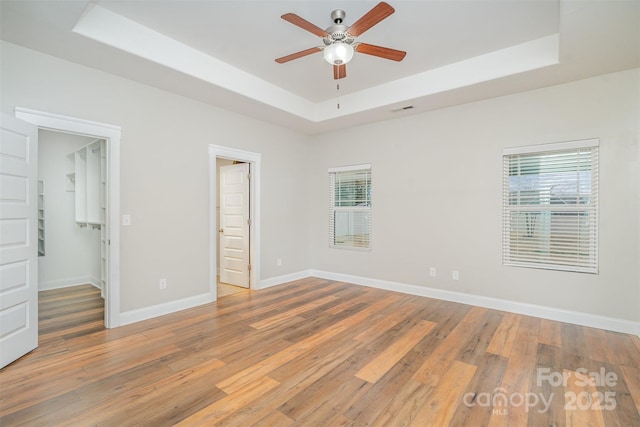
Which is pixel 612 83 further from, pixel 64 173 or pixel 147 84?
pixel 64 173

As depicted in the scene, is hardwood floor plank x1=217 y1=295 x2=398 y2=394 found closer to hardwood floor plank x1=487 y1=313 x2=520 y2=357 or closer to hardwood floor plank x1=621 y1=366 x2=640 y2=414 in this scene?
hardwood floor plank x1=487 y1=313 x2=520 y2=357

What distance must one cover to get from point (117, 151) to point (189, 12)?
1.71 m

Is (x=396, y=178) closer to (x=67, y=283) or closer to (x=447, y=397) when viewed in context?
(x=447, y=397)

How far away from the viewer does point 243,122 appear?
4816mm

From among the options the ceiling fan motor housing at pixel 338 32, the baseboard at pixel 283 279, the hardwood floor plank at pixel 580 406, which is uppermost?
the ceiling fan motor housing at pixel 338 32

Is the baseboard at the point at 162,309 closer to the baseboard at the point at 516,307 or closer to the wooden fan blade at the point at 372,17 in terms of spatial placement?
the baseboard at the point at 516,307

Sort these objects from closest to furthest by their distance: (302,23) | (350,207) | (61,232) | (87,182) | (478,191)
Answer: (302,23)
(478,191)
(87,182)
(61,232)
(350,207)

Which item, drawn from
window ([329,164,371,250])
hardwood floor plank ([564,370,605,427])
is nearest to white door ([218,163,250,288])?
window ([329,164,371,250])

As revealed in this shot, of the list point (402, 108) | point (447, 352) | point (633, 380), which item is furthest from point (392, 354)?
point (402, 108)

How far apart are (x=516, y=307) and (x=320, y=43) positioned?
3.98 meters

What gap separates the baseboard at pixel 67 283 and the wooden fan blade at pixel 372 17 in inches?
219

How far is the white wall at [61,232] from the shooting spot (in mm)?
5002

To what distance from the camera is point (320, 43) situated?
10.9 feet

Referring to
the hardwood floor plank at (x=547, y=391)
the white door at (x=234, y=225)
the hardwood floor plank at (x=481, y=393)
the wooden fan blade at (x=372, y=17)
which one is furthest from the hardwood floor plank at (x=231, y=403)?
the white door at (x=234, y=225)
